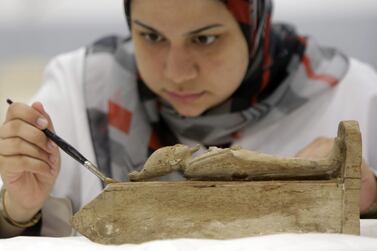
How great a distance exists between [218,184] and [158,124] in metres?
0.47

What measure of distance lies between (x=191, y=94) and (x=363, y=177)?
0.29m

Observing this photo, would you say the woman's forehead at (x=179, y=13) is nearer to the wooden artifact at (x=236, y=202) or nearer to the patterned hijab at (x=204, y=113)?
the patterned hijab at (x=204, y=113)

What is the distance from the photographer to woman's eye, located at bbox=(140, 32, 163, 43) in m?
1.00

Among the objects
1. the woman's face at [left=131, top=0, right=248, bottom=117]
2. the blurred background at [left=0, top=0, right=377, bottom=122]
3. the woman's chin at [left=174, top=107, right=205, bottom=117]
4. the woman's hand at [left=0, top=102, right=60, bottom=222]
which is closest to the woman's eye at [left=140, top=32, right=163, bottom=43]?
the woman's face at [left=131, top=0, right=248, bottom=117]

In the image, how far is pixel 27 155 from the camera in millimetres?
814

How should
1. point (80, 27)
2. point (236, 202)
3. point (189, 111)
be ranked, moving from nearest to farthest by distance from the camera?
point (236, 202), point (189, 111), point (80, 27)

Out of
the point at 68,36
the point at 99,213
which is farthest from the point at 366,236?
the point at 68,36

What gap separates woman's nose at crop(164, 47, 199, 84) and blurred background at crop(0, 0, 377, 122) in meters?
1.30

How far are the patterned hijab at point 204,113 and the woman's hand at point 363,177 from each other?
0.70ft

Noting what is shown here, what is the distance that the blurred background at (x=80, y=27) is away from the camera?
232cm

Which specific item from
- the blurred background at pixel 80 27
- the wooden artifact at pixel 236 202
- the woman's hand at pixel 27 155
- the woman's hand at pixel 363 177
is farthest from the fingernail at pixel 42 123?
the blurred background at pixel 80 27

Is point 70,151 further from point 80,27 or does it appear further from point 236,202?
point 80,27

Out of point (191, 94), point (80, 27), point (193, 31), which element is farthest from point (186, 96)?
point (80, 27)

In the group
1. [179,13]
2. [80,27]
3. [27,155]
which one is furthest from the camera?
[80,27]
